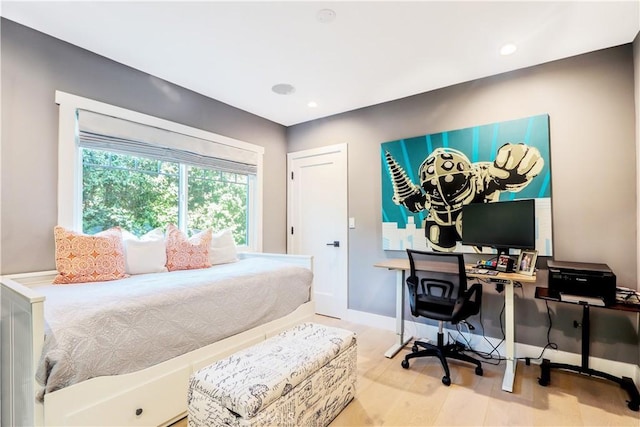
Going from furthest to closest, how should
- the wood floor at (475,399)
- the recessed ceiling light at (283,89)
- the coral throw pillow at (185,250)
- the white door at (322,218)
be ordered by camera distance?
the white door at (322,218), the recessed ceiling light at (283,89), the coral throw pillow at (185,250), the wood floor at (475,399)

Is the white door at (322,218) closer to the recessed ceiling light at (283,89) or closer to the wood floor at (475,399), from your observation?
the recessed ceiling light at (283,89)

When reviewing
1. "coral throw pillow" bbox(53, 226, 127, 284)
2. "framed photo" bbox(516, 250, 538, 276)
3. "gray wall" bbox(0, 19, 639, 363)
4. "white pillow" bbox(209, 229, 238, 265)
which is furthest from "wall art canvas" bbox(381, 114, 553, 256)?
"coral throw pillow" bbox(53, 226, 127, 284)

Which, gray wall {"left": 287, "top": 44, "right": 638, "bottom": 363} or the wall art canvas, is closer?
gray wall {"left": 287, "top": 44, "right": 638, "bottom": 363}

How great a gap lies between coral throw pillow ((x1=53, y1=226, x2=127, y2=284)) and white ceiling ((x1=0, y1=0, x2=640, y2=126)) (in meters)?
1.45

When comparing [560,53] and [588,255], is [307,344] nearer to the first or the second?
[588,255]

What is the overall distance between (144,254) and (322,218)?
203cm

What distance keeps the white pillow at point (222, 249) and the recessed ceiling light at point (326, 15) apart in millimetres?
2148

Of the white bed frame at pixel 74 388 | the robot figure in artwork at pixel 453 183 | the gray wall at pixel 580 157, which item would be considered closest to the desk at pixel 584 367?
the gray wall at pixel 580 157

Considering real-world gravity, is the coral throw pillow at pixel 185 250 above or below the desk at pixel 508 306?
above

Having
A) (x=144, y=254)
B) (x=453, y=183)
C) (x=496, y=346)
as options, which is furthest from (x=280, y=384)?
(x=453, y=183)

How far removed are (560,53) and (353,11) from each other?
1.74 meters

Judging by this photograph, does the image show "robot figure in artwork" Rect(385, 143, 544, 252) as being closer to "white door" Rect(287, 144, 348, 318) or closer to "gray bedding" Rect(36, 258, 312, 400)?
"white door" Rect(287, 144, 348, 318)

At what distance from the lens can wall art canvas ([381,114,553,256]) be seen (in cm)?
247

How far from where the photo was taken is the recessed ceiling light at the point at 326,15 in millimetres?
1875
